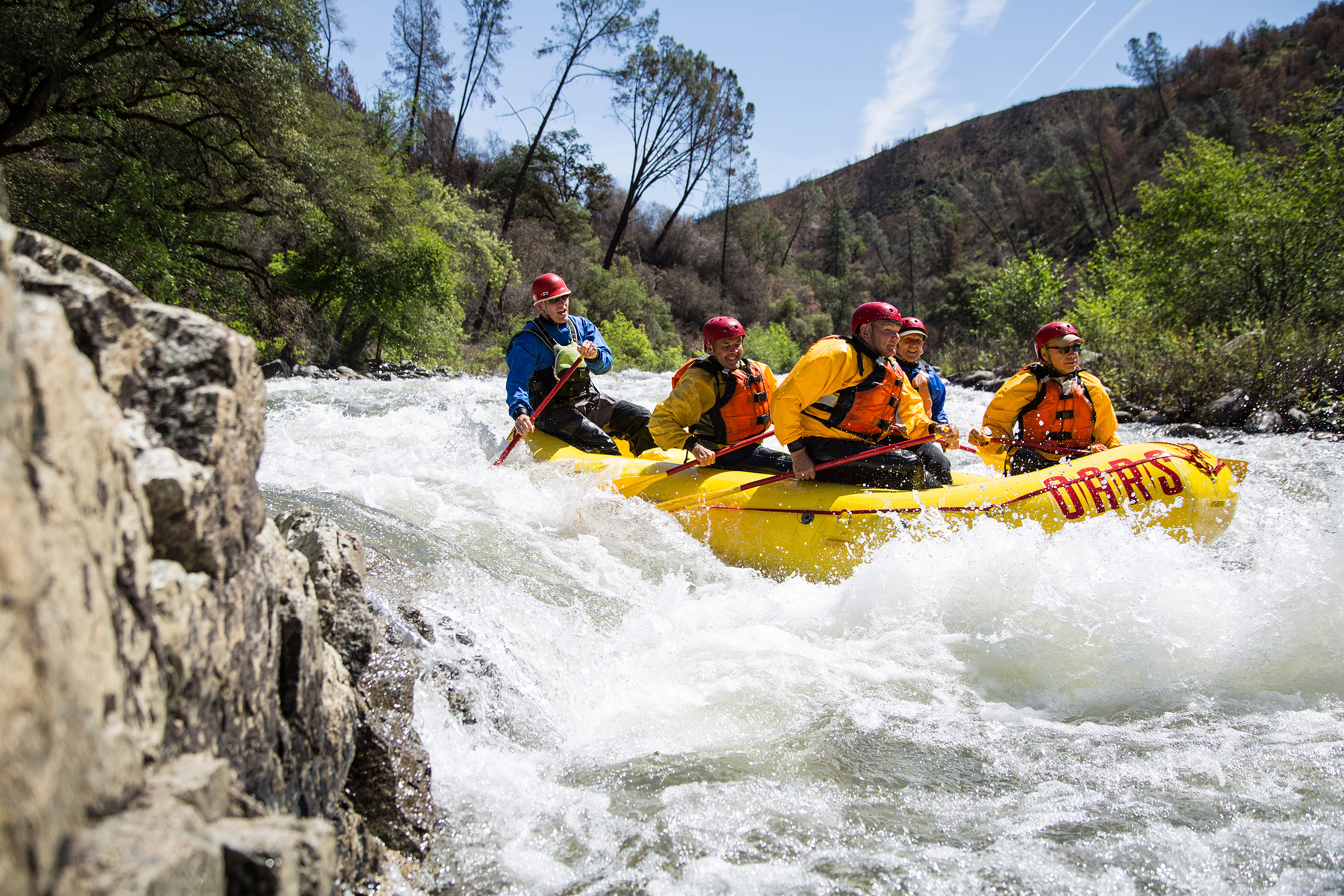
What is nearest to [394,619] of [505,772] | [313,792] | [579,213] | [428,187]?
[505,772]

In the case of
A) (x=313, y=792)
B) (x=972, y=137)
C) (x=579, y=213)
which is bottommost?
(x=313, y=792)

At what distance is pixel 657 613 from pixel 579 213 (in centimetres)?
2859

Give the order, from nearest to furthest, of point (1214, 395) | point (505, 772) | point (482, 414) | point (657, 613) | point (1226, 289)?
point (505, 772) < point (657, 613) < point (1214, 395) < point (482, 414) < point (1226, 289)

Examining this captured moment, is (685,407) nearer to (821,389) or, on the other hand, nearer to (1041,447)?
(821,389)

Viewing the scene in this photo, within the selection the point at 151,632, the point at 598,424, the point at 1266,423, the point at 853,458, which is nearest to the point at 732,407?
the point at 853,458

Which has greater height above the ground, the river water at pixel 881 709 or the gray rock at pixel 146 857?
the gray rock at pixel 146 857

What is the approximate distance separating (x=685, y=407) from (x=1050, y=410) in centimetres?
261

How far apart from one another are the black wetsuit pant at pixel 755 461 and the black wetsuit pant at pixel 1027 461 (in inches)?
68.2

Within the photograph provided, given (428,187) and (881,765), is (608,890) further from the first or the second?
(428,187)

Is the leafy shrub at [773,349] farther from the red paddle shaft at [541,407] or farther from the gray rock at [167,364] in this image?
the gray rock at [167,364]

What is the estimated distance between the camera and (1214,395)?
9.56 metres

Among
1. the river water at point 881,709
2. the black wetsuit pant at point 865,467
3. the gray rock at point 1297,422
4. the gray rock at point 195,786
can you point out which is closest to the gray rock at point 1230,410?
the gray rock at point 1297,422

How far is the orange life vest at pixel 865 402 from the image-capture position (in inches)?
171

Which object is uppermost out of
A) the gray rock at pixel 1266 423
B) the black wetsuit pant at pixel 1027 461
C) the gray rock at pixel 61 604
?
the gray rock at pixel 1266 423
